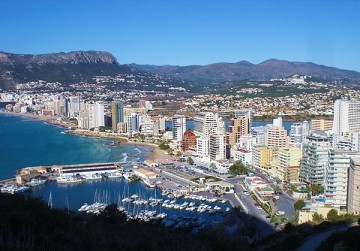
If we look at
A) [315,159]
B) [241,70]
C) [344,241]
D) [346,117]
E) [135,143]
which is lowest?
[135,143]

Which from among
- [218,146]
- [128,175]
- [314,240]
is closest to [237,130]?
[218,146]

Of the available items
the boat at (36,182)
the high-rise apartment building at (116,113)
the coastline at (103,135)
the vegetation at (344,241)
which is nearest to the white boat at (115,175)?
the boat at (36,182)

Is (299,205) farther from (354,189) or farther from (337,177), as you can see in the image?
(354,189)

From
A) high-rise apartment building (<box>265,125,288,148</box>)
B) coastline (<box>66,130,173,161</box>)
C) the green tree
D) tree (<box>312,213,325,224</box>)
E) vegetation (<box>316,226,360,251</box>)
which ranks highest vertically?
vegetation (<box>316,226,360,251</box>)

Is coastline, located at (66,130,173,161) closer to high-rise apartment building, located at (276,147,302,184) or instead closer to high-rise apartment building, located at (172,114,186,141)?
high-rise apartment building, located at (172,114,186,141)

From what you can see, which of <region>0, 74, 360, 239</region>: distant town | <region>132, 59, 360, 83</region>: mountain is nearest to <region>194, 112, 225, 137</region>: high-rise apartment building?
<region>0, 74, 360, 239</region>: distant town

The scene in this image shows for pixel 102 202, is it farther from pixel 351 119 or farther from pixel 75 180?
pixel 351 119
